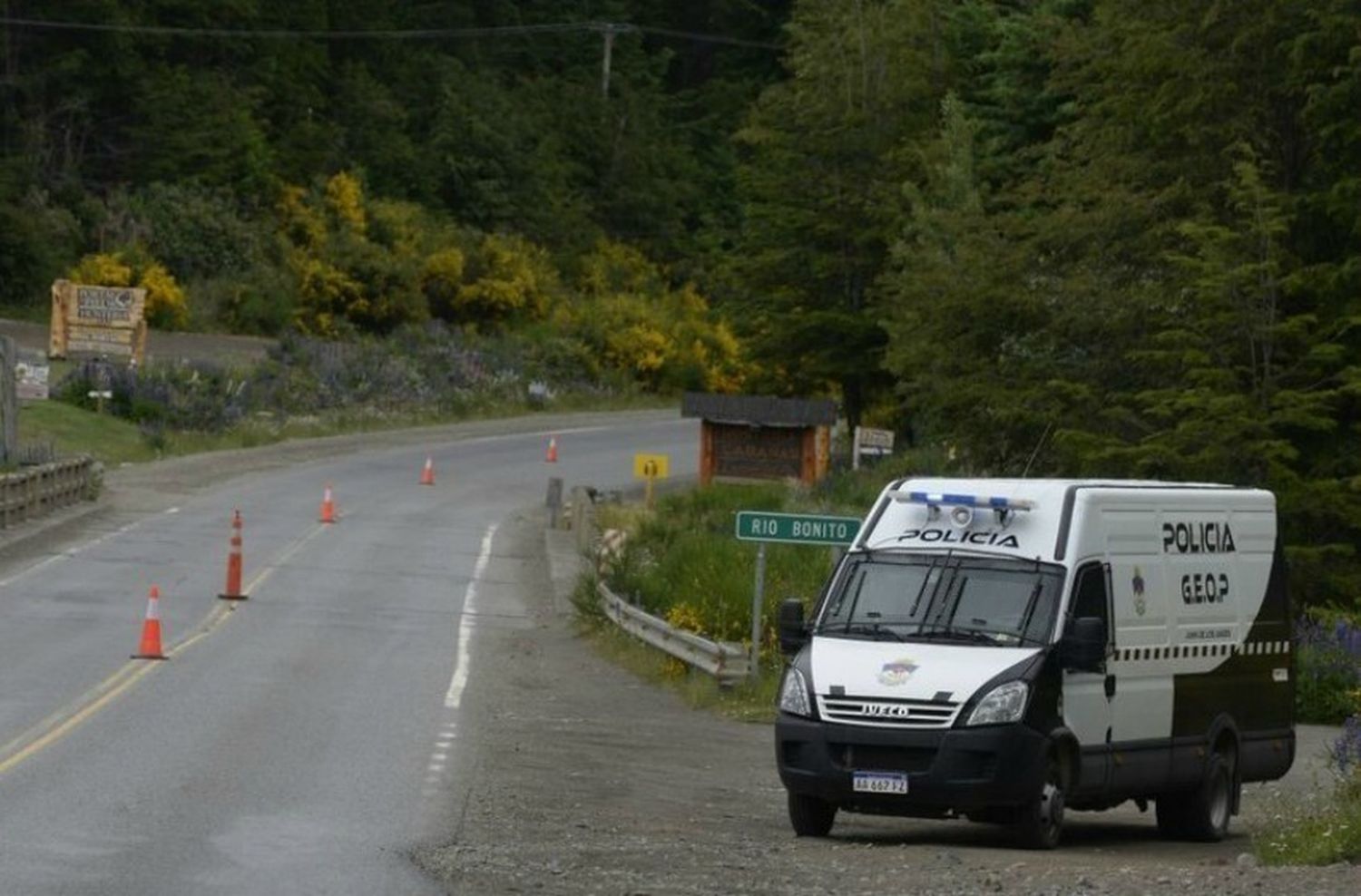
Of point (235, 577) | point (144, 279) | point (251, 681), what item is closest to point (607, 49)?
point (144, 279)

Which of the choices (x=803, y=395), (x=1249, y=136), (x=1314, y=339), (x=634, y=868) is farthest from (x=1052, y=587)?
(x=803, y=395)

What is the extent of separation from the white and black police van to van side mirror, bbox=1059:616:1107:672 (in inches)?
0.7

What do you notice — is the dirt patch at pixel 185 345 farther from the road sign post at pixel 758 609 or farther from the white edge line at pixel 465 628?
the road sign post at pixel 758 609

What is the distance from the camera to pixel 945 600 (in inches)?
656

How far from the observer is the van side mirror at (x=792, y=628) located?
16.6m

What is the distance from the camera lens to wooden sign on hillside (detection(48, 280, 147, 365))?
65250 mm

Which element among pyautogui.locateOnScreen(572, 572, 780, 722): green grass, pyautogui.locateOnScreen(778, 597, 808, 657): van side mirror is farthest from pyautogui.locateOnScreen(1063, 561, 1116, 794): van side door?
pyautogui.locateOnScreen(572, 572, 780, 722): green grass

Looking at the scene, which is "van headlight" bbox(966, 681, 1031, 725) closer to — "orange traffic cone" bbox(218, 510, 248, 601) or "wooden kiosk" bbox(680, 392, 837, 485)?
"orange traffic cone" bbox(218, 510, 248, 601)

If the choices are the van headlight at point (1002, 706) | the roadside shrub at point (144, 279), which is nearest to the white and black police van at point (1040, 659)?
the van headlight at point (1002, 706)

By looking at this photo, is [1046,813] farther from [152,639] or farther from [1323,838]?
[152,639]

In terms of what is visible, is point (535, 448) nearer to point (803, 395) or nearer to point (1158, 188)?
point (803, 395)

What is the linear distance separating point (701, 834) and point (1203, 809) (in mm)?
4029

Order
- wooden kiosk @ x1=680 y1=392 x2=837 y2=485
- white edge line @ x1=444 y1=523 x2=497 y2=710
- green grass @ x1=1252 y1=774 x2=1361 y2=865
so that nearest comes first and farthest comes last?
green grass @ x1=1252 y1=774 x2=1361 y2=865 → white edge line @ x1=444 y1=523 x2=497 y2=710 → wooden kiosk @ x1=680 y1=392 x2=837 y2=485

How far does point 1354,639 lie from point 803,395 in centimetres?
3965
